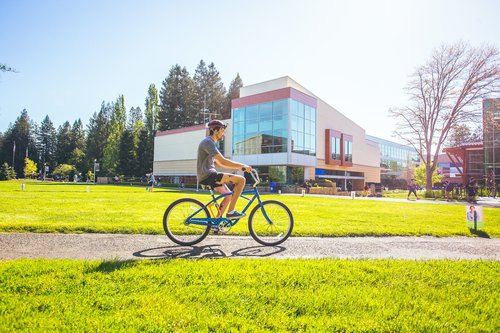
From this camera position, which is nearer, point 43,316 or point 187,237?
point 43,316

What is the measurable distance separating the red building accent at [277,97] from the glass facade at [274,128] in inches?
17.2

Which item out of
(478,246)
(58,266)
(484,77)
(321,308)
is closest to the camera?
(321,308)

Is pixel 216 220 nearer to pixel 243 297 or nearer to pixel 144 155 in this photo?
pixel 243 297

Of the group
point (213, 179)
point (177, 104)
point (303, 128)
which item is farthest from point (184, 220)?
point (177, 104)

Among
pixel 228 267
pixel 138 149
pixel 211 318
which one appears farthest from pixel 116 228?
pixel 138 149

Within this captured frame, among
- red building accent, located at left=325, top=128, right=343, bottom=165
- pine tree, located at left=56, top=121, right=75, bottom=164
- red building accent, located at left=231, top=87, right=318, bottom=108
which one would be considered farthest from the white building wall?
pine tree, located at left=56, top=121, right=75, bottom=164

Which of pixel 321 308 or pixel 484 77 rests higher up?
pixel 484 77

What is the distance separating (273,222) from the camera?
607cm

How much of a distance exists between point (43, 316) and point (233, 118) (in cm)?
4311

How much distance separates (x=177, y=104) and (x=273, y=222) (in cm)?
6951

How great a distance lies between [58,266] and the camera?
12.8 ft

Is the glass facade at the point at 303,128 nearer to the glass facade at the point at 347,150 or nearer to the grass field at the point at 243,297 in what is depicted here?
the glass facade at the point at 347,150

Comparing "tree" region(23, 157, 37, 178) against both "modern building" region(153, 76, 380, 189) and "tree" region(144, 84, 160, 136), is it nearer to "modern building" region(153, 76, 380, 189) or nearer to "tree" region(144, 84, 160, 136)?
"tree" region(144, 84, 160, 136)

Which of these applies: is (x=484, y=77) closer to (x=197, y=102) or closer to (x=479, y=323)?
(x=479, y=323)
